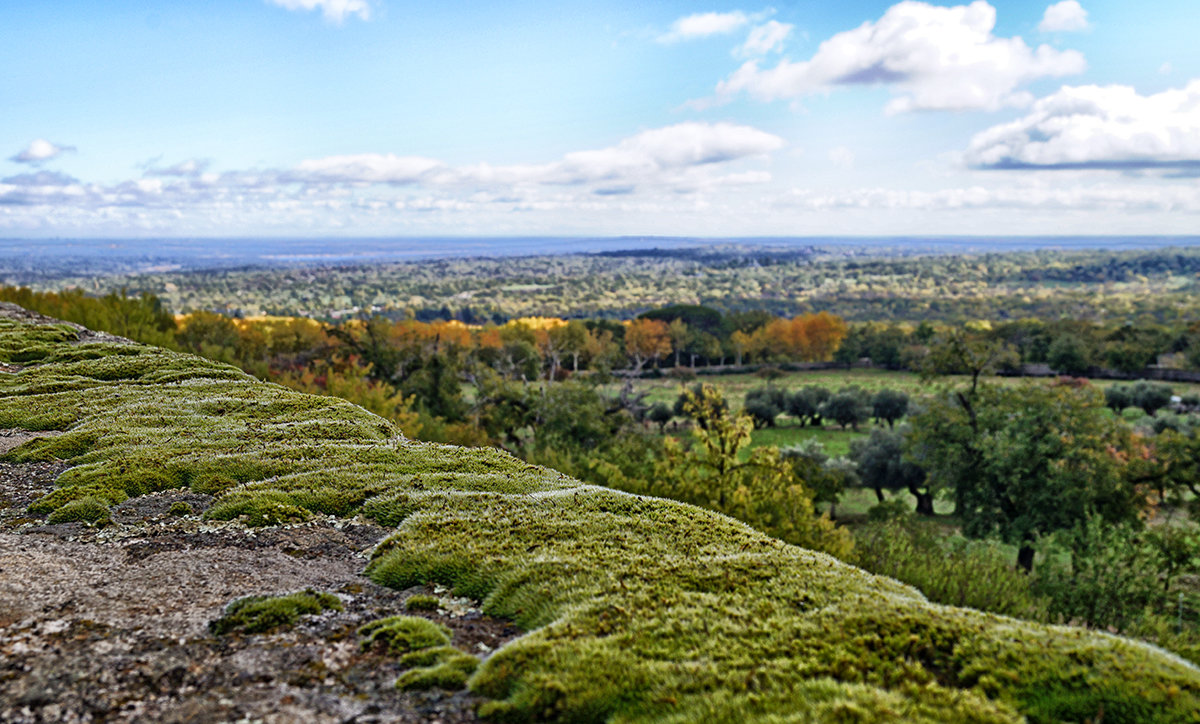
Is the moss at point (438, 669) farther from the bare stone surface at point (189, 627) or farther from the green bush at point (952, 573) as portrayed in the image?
the green bush at point (952, 573)

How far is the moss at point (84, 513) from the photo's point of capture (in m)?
9.27

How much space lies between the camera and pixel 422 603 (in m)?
7.27

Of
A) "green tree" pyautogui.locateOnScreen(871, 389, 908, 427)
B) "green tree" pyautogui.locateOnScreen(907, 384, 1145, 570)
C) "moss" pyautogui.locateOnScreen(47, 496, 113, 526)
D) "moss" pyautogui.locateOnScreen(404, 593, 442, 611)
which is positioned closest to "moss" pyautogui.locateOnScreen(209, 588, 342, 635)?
"moss" pyautogui.locateOnScreen(404, 593, 442, 611)

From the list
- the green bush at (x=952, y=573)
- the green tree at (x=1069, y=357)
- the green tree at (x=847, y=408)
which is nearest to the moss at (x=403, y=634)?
the green bush at (x=952, y=573)

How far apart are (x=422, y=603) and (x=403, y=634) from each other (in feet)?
3.03

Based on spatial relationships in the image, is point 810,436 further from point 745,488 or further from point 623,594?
point 623,594

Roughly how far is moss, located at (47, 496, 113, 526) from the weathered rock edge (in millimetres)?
313

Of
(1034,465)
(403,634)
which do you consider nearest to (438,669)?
(403,634)

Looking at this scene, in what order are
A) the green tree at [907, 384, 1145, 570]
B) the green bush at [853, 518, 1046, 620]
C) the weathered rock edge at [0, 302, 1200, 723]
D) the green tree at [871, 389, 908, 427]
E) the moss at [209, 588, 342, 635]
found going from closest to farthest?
the weathered rock edge at [0, 302, 1200, 723], the moss at [209, 588, 342, 635], the green bush at [853, 518, 1046, 620], the green tree at [907, 384, 1145, 570], the green tree at [871, 389, 908, 427]

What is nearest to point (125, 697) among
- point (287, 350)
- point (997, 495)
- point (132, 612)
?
point (132, 612)

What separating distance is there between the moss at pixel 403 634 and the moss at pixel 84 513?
5090 millimetres

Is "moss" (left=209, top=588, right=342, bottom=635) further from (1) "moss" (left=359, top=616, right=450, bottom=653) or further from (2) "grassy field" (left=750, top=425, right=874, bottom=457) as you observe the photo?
(2) "grassy field" (left=750, top=425, right=874, bottom=457)

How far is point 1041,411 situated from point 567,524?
106 ft

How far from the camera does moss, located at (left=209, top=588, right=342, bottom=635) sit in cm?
655
